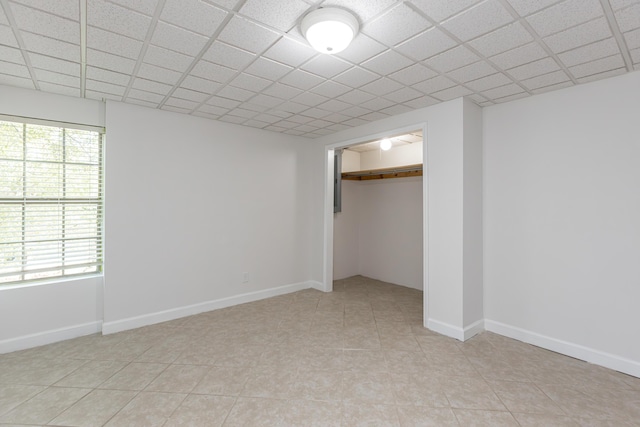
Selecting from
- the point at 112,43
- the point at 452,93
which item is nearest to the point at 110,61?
the point at 112,43

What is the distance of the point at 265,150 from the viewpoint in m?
4.42

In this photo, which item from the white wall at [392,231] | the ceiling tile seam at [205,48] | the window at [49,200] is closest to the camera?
the ceiling tile seam at [205,48]

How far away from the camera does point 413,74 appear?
8.26 feet

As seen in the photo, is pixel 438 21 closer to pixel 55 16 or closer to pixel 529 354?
pixel 55 16

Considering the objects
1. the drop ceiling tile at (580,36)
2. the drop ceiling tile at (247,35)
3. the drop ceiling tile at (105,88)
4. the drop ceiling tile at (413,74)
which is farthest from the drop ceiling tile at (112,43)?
the drop ceiling tile at (580,36)

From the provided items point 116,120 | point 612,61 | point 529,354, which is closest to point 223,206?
point 116,120

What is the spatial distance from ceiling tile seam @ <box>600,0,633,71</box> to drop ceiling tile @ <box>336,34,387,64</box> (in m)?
1.22

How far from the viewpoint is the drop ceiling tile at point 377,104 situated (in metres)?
3.14

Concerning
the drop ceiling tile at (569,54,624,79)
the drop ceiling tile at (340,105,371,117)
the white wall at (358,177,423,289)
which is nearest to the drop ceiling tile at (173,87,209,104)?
the drop ceiling tile at (340,105,371,117)

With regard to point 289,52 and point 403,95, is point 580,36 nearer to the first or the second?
point 403,95

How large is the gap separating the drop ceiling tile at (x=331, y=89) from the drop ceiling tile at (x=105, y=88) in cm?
185

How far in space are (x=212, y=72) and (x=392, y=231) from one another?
12.8ft

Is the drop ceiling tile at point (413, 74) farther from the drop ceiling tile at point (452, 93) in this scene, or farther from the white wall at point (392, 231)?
the white wall at point (392, 231)

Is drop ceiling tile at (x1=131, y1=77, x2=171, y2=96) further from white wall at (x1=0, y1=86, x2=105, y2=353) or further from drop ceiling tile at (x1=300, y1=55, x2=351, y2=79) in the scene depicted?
drop ceiling tile at (x1=300, y1=55, x2=351, y2=79)
